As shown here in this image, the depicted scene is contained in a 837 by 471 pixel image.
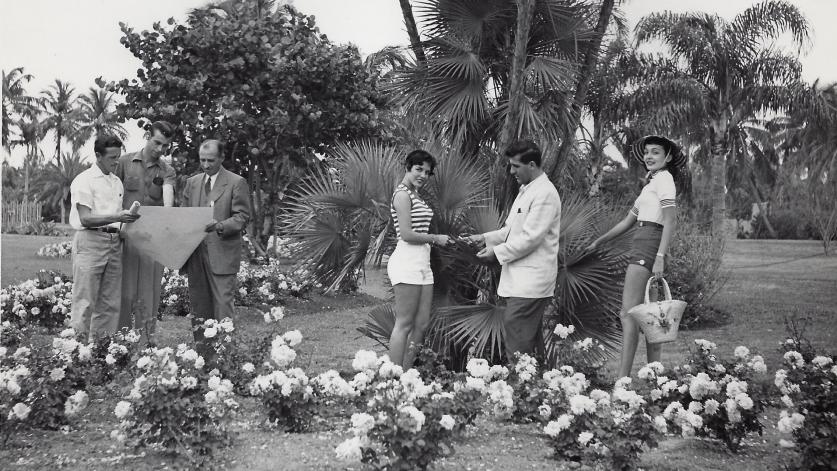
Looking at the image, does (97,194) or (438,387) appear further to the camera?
(97,194)

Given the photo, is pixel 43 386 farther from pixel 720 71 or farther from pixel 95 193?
pixel 720 71

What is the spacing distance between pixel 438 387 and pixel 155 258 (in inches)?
99.9

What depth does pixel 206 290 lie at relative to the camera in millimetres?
5352

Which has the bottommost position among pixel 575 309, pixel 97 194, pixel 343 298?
pixel 343 298

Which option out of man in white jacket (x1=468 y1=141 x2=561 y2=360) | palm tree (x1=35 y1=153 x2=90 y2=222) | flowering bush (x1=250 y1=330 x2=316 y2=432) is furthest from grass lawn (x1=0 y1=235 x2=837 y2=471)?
palm tree (x1=35 y1=153 x2=90 y2=222)

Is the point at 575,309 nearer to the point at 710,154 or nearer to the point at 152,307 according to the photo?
the point at 152,307

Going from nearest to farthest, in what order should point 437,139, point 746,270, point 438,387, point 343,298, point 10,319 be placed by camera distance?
point 438,387 < point 437,139 < point 10,319 < point 746,270 < point 343,298

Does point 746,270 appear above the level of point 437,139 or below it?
below

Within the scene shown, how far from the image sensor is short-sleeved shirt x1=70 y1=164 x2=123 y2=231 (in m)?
5.23

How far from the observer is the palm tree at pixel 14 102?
5109 mm

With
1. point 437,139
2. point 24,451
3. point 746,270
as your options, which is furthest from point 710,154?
point 24,451

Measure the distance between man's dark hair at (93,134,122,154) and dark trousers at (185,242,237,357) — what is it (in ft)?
3.00

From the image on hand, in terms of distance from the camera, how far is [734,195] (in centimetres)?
1038

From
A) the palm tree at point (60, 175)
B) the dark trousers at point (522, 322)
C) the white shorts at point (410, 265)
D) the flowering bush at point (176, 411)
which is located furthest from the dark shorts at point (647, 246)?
the palm tree at point (60, 175)
